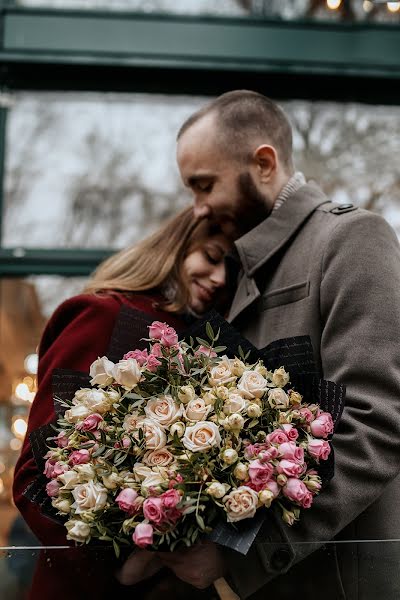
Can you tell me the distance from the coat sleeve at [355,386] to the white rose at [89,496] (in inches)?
12.7

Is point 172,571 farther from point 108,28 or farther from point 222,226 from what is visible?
point 108,28

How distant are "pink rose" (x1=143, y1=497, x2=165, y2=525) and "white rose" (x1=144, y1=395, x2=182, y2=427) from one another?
18cm

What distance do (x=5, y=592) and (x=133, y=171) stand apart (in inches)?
157

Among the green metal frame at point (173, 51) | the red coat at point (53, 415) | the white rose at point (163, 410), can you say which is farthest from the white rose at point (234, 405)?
the green metal frame at point (173, 51)

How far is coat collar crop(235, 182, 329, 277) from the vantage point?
2.97m

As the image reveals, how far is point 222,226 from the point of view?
326 cm

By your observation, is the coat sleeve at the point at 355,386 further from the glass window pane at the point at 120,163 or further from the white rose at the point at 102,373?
the glass window pane at the point at 120,163

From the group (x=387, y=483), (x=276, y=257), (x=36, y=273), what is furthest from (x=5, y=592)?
(x=36, y=273)

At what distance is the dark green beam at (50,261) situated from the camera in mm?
5633

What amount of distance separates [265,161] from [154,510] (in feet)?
4.90

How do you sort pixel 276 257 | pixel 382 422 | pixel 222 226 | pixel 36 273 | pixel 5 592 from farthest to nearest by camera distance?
pixel 36 273
pixel 222 226
pixel 276 257
pixel 382 422
pixel 5 592

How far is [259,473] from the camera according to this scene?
209 cm

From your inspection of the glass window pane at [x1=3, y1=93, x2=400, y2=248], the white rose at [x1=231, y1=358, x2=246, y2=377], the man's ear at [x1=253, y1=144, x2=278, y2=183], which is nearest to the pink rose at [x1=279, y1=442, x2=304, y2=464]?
the white rose at [x1=231, y1=358, x2=246, y2=377]

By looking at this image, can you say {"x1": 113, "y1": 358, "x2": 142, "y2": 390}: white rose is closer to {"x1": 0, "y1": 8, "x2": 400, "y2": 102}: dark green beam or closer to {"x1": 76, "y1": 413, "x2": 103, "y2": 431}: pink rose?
{"x1": 76, "y1": 413, "x2": 103, "y2": 431}: pink rose
